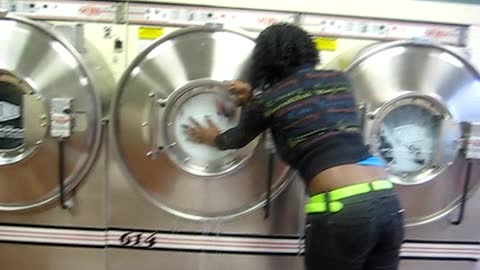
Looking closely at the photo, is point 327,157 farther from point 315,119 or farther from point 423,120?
point 423,120

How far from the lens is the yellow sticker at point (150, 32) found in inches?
78.0

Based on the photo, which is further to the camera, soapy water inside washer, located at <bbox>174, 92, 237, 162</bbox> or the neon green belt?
soapy water inside washer, located at <bbox>174, 92, 237, 162</bbox>

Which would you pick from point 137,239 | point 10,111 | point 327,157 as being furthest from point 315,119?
point 10,111

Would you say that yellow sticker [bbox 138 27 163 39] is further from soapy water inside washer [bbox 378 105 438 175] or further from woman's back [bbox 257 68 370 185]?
soapy water inside washer [bbox 378 105 438 175]

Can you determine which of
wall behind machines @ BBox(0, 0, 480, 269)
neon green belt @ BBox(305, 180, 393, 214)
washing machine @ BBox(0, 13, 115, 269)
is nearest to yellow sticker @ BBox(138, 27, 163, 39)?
wall behind machines @ BBox(0, 0, 480, 269)

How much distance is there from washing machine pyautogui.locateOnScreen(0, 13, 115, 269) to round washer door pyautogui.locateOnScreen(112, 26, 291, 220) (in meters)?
0.13

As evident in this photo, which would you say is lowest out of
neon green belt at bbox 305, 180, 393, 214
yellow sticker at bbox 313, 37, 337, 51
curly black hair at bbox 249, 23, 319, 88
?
neon green belt at bbox 305, 180, 393, 214

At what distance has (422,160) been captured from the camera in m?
2.04

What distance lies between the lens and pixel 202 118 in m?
1.96

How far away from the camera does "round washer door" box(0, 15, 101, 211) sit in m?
1.90

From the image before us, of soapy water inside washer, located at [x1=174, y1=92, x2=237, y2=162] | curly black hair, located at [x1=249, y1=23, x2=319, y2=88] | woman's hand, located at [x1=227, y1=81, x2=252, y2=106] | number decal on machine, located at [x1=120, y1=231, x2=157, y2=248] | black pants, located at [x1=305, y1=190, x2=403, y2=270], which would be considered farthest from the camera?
number decal on machine, located at [x1=120, y1=231, x2=157, y2=248]

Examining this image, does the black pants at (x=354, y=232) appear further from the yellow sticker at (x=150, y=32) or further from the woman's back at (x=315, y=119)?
the yellow sticker at (x=150, y=32)

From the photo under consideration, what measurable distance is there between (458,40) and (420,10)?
19 centimetres

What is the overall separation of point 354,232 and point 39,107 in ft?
3.82
